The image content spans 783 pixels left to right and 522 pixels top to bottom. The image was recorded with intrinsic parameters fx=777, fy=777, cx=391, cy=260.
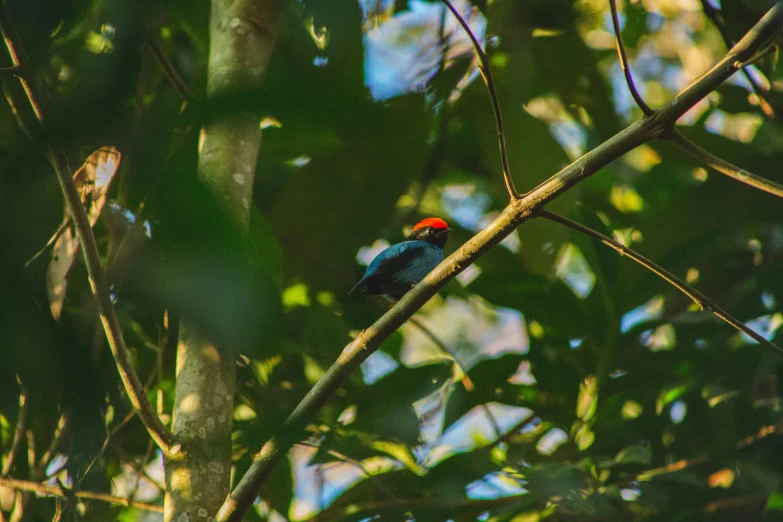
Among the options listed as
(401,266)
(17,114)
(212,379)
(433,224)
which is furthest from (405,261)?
(17,114)

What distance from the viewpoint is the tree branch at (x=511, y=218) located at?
6.28 ft

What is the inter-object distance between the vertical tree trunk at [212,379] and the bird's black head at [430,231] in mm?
2422

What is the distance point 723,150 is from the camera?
488 centimetres

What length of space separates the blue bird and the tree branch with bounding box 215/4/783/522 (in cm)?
233

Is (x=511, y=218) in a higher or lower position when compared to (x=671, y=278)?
higher

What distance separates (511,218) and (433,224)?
3.17m

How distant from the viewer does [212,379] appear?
2615mm

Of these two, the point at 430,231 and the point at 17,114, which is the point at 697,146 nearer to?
the point at 17,114

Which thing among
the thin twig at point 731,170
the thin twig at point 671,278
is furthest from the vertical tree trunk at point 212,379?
the thin twig at point 731,170

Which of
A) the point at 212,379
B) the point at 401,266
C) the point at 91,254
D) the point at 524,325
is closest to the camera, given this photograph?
the point at 91,254

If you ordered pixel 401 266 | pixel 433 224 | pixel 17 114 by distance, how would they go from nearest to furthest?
pixel 17 114 → pixel 401 266 → pixel 433 224

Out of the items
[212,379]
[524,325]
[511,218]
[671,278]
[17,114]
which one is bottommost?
[524,325]

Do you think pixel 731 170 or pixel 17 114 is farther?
pixel 731 170

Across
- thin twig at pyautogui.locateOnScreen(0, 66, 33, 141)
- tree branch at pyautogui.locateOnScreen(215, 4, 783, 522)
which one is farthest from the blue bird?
thin twig at pyautogui.locateOnScreen(0, 66, 33, 141)
